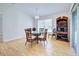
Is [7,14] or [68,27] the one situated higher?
[7,14]

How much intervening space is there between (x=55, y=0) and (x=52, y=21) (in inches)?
74.6

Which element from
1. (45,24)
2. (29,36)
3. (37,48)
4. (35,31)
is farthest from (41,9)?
(37,48)

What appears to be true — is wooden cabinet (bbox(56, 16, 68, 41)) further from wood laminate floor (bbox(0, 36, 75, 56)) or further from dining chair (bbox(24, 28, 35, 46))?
dining chair (bbox(24, 28, 35, 46))

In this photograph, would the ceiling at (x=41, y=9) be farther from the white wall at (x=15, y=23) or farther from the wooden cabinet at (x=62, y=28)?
the wooden cabinet at (x=62, y=28)

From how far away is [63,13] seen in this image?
4.04m

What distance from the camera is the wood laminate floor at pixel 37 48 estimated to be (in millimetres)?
3887

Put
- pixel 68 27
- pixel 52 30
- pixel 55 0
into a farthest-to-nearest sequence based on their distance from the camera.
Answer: pixel 68 27 → pixel 52 30 → pixel 55 0

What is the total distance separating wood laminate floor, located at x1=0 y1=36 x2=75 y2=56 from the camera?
3887mm

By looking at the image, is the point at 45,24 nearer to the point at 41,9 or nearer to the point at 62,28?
the point at 41,9

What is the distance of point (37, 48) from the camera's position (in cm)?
416

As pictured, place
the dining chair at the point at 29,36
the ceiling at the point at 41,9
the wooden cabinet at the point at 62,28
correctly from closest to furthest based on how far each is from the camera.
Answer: the ceiling at the point at 41,9
the dining chair at the point at 29,36
the wooden cabinet at the point at 62,28

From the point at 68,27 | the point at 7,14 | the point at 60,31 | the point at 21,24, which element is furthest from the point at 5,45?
the point at 68,27

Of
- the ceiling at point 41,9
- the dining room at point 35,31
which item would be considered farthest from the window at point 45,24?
the ceiling at point 41,9

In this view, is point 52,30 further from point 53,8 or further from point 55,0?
point 55,0
